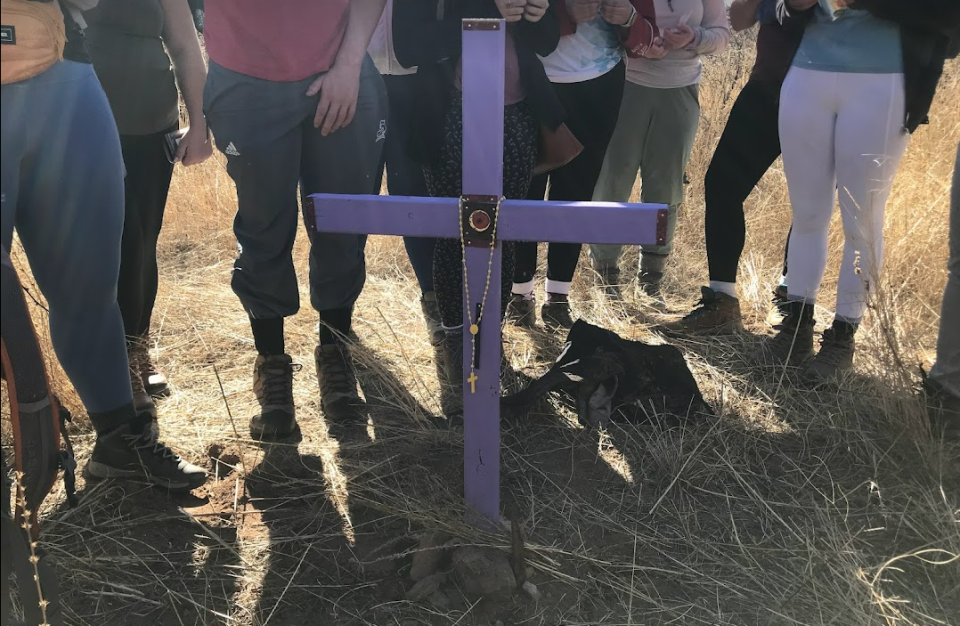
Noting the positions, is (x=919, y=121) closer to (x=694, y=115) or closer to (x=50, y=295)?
(x=694, y=115)

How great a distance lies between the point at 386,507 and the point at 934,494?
59.2 inches

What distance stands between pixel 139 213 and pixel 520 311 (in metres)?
1.54

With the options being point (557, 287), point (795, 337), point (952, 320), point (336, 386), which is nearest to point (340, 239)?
point (336, 386)

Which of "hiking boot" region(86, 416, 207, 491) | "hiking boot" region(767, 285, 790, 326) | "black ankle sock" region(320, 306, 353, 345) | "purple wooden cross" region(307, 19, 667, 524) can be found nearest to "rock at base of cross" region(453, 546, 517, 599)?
"purple wooden cross" region(307, 19, 667, 524)

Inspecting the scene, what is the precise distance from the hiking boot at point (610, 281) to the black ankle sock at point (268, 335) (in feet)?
5.53

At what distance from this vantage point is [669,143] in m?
3.37

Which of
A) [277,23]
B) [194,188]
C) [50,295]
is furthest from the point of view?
[194,188]

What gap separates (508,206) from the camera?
1714mm

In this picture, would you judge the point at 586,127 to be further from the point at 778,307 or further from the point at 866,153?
the point at 778,307

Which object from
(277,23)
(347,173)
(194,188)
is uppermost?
(277,23)

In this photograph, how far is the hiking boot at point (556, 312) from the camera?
3307 mm

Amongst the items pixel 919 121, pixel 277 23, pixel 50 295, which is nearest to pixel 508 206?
pixel 277 23

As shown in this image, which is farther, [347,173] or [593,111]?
[593,111]

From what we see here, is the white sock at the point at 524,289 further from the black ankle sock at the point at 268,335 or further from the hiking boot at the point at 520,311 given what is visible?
the black ankle sock at the point at 268,335
